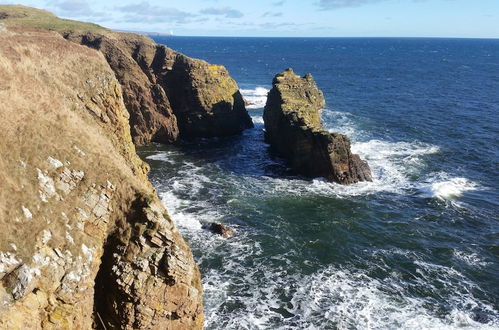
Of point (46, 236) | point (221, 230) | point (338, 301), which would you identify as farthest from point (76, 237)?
point (338, 301)

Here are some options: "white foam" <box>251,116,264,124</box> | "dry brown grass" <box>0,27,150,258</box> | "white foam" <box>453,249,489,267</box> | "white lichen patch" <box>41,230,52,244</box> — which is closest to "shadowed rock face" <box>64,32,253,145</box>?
"white foam" <box>251,116,264,124</box>

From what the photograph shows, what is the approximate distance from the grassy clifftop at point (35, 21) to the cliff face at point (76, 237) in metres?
48.4

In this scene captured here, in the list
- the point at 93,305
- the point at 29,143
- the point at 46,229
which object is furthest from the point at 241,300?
the point at 29,143

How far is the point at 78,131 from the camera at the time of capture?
26719 mm

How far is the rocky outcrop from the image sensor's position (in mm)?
51594

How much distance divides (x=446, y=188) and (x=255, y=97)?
60446mm

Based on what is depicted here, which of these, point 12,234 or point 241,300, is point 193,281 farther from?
point 12,234

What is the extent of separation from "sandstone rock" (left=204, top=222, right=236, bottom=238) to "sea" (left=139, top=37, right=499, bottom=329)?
0.78m

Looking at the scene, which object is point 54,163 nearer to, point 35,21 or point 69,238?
point 69,238

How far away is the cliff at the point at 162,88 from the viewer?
64438mm

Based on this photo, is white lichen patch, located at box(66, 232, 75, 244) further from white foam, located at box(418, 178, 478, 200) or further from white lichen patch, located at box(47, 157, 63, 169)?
white foam, located at box(418, 178, 478, 200)

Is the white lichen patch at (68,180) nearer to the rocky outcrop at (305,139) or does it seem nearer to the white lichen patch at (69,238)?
the white lichen patch at (69,238)

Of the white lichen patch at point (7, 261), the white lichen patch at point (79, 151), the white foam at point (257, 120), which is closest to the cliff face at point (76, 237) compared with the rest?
the white lichen patch at point (7, 261)

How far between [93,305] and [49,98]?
14.3 metres
